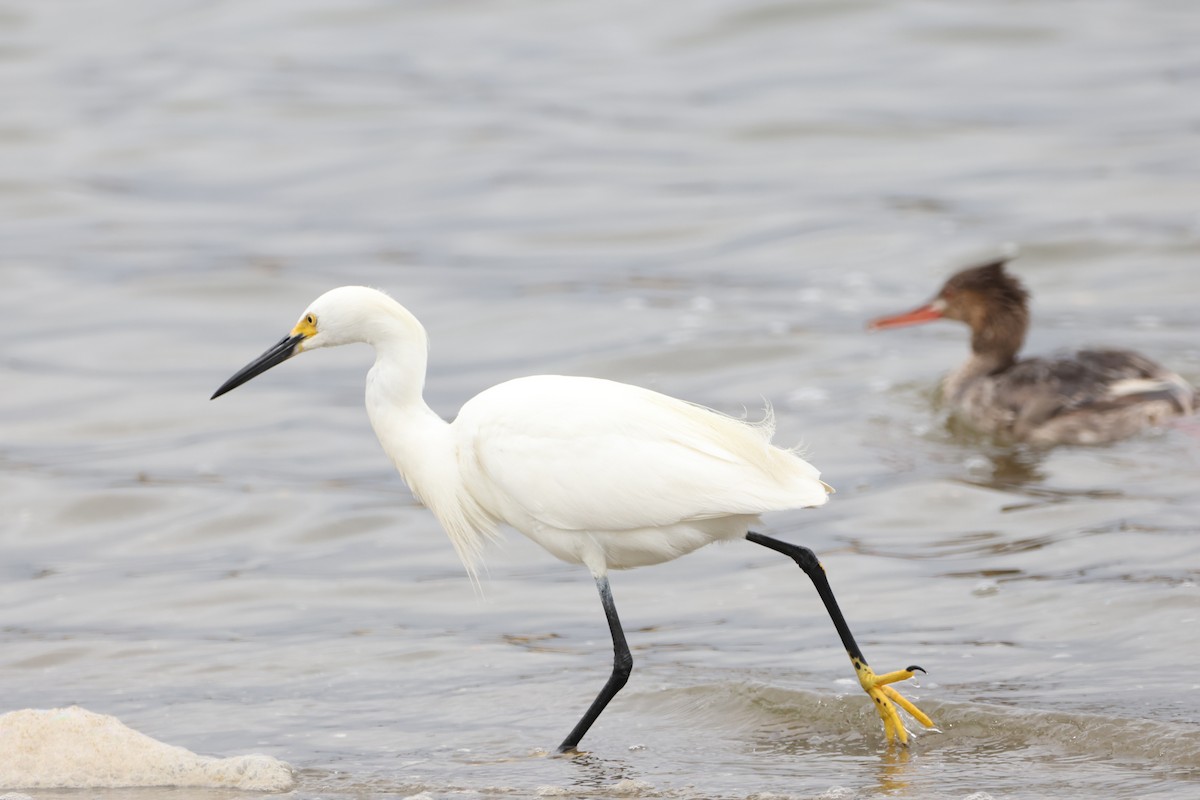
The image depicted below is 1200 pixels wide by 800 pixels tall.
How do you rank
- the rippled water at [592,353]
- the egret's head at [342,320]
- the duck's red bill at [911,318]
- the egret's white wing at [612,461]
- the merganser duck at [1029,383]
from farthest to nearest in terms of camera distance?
the duck's red bill at [911,318] < the merganser duck at [1029,383] < the rippled water at [592,353] < the egret's head at [342,320] < the egret's white wing at [612,461]

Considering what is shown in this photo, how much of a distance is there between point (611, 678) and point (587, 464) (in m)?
0.81

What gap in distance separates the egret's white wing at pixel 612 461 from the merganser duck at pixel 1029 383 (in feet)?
15.4

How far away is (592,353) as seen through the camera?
1272 cm

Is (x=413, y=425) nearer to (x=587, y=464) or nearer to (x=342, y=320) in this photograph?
(x=342, y=320)

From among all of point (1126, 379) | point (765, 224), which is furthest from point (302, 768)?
point (765, 224)

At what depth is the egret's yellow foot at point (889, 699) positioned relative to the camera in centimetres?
606

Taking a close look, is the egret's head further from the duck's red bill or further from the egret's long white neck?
the duck's red bill

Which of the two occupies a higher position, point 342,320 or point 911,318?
point 342,320

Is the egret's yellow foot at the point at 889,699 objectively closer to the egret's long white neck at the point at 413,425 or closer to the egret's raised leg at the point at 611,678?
the egret's raised leg at the point at 611,678

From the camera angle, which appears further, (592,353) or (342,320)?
(592,353)

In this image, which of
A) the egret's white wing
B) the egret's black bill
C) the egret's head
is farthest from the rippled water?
the egret's head

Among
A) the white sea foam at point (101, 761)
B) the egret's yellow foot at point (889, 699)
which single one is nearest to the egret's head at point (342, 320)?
the white sea foam at point (101, 761)

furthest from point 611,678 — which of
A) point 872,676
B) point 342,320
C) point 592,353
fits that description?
point 592,353

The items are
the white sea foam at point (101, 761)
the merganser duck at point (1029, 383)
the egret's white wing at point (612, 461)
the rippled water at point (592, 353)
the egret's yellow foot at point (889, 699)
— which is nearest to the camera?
the white sea foam at point (101, 761)
